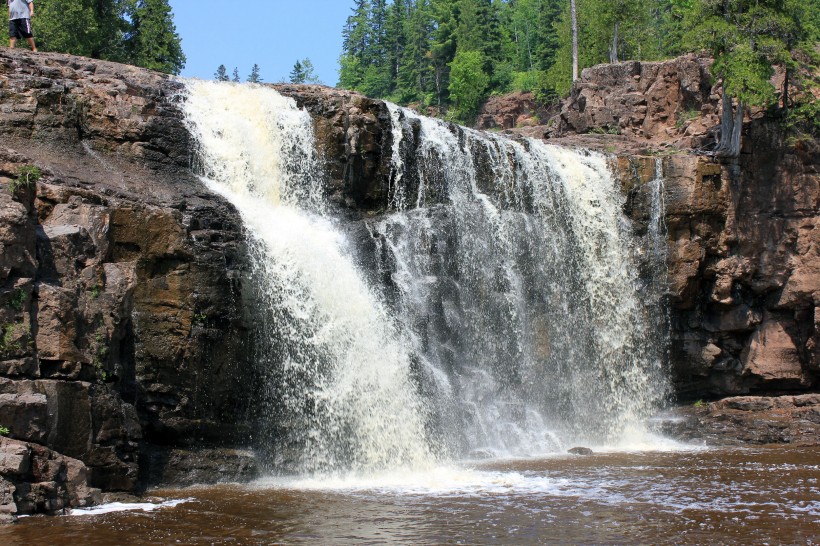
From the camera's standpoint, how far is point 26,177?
14578mm

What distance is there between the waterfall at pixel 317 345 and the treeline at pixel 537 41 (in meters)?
14.0

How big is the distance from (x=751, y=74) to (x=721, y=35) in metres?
1.67

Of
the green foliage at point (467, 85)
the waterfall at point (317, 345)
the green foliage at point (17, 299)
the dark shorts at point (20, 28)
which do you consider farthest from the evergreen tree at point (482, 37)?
the green foliage at point (17, 299)

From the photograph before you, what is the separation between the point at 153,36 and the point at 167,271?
25.5 meters

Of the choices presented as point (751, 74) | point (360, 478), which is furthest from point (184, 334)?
point (751, 74)

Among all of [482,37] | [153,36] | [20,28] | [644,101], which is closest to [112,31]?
[153,36]

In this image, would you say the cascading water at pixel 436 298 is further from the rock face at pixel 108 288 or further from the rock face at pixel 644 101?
the rock face at pixel 644 101

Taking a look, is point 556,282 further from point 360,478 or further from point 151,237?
point 151,237

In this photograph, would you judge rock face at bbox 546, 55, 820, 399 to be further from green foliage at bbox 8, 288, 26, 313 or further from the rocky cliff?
green foliage at bbox 8, 288, 26, 313

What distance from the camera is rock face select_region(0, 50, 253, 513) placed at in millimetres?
13273

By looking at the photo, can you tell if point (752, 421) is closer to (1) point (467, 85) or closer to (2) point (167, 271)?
(2) point (167, 271)

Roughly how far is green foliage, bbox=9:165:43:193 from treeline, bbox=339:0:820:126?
63.2ft

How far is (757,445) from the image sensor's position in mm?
22438

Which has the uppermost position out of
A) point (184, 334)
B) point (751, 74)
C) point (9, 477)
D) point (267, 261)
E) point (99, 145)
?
point (751, 74)
